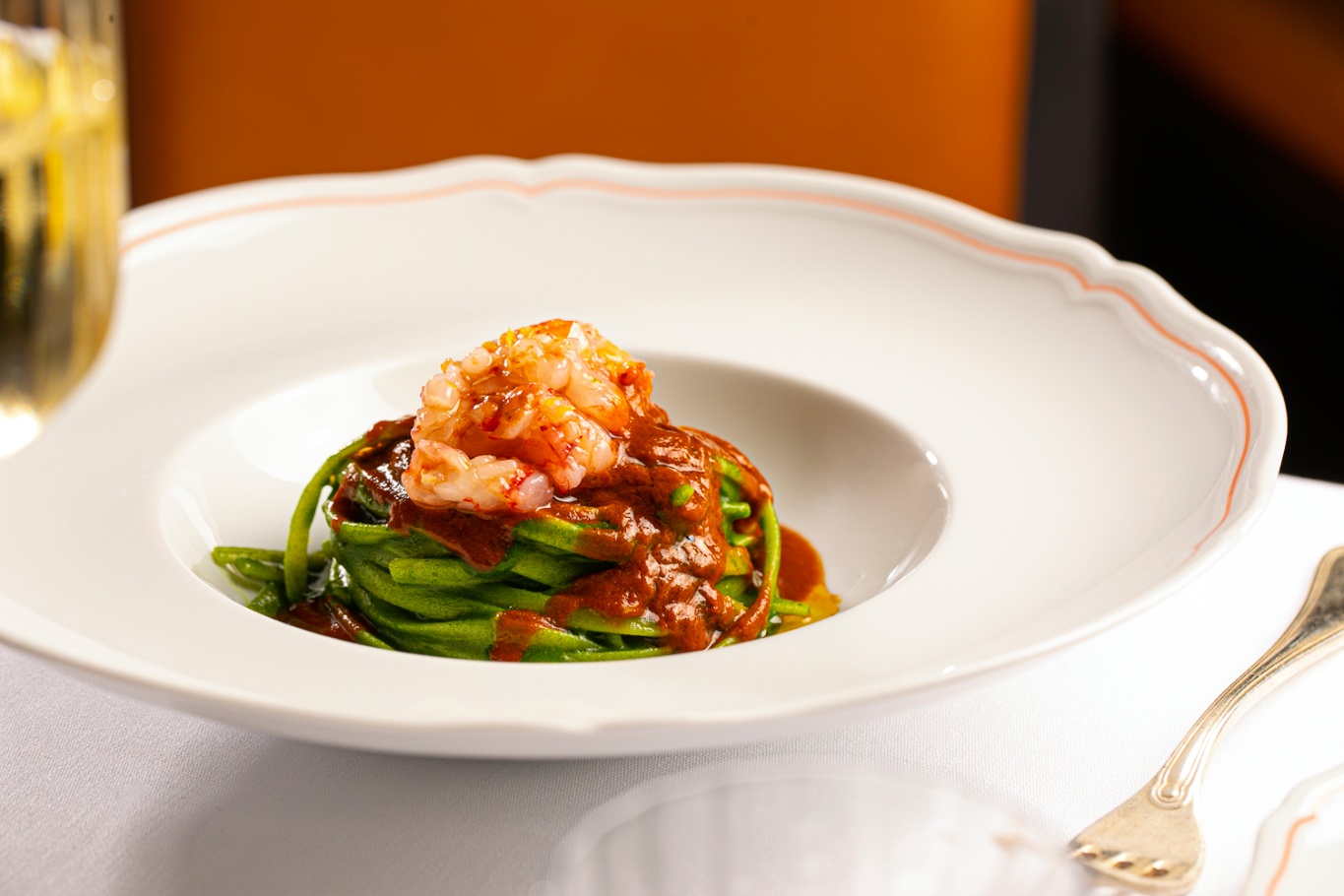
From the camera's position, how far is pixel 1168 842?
1423 millimetres

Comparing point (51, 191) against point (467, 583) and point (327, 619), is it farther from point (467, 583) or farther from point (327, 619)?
point (327, 619)

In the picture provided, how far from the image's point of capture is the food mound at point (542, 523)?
1845mm

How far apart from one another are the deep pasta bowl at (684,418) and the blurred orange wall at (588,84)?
126 cm

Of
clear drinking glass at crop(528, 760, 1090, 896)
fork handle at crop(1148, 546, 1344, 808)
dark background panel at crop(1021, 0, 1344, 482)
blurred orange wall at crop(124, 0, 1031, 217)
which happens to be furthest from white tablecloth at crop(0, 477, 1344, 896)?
dark background panel at crop(1021, 0, 1344, 482)

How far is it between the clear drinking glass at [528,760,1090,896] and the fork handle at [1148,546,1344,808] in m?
0.43

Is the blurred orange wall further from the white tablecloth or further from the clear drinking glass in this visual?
the clear drinking glass

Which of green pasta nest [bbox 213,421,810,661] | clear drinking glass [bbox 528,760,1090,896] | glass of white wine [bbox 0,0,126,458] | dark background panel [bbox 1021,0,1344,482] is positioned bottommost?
dark background panel [bbox 1021,0,1344,482]

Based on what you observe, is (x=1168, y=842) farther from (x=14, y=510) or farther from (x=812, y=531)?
(x=14, y=510)

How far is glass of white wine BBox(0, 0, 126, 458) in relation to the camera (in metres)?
0.96

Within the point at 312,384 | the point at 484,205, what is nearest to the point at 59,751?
the point at 312,384

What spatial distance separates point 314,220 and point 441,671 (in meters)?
1.53

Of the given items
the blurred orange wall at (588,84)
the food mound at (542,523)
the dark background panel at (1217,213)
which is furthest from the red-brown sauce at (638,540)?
the dark background panel at (1217,213)

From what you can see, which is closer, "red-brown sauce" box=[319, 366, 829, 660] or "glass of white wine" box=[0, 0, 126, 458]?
"glass of white wine" box=[0, 0, 126, 458]

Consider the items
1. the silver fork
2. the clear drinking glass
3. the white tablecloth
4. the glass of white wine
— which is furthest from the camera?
the white tablecloth
